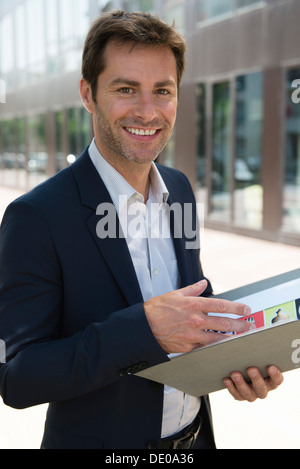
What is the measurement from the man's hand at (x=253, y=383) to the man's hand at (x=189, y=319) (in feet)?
0.59

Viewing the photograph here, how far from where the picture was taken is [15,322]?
1355 mm

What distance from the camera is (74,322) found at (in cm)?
146

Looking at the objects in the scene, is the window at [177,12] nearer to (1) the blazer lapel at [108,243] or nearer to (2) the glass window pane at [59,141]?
(2) the glass window pane at [59,141]

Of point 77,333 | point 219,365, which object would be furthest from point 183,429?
point 77,333

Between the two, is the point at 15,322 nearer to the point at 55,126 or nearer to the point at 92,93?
the point at 92,93

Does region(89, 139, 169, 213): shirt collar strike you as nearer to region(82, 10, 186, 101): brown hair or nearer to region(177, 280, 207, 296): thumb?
region(82, 10, 186, 101): brown hair

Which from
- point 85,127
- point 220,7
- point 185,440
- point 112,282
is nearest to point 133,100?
point 112,282

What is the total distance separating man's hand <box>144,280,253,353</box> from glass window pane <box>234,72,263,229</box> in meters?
9.28

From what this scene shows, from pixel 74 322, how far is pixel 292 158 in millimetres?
8736

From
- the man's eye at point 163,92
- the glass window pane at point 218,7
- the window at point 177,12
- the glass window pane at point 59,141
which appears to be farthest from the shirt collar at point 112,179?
the glass window pane at point 59,141

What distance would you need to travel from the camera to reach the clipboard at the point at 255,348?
47.8 inches

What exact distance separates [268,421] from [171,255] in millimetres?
2433

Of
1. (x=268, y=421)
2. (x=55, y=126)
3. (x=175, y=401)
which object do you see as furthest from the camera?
(x=55, y=126)
